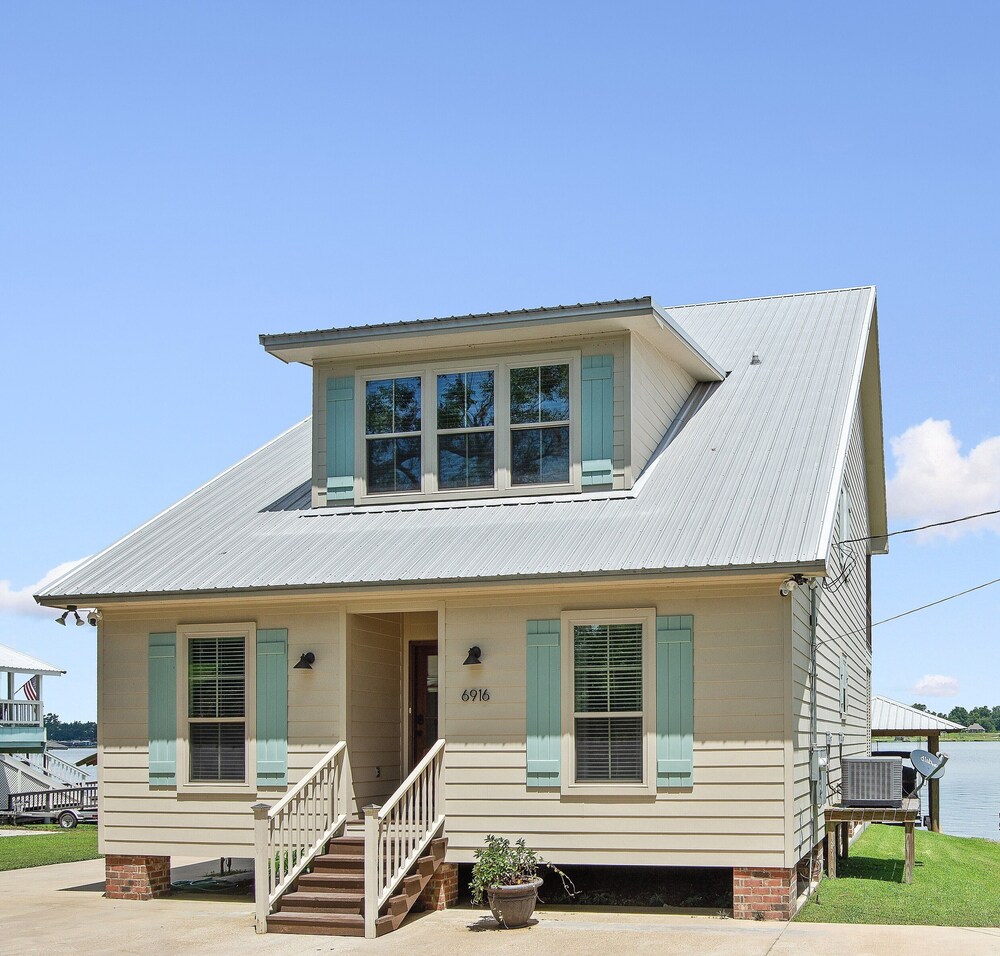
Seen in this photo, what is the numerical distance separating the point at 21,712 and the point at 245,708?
83.0 feet

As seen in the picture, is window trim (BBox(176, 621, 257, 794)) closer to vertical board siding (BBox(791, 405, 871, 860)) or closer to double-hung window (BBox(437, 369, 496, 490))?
double-hung window (BBox(437, 369, 496, 490))

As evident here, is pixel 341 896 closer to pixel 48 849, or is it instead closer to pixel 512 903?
pixel 512 903

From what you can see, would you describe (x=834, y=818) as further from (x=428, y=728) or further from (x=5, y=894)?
(x=5, y=894)

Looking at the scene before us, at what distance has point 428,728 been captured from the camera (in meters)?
15.9

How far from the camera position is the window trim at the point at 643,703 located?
43.0 ft

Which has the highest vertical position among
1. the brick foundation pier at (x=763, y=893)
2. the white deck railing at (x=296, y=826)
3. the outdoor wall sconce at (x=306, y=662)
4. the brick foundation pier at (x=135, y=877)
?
the outdoor wall sconce at (x=306, y=662)

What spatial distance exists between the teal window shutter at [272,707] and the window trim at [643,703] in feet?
10.2

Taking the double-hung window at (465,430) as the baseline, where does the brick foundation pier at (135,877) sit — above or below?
below

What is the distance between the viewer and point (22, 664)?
37969mm

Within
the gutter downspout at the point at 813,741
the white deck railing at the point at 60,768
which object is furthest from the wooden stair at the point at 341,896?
the white deck railing at the point at 60,768

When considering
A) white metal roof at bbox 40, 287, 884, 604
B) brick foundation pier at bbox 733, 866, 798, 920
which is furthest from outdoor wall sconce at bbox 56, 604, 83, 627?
brick foundation pier at bbox 733, 866, 798, 920

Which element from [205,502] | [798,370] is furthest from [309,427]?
[798,370]

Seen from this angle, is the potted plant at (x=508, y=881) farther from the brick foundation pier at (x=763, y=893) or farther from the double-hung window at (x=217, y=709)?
the double-hung window at (x=217, y=709)

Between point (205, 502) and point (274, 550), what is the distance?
2640 mm
